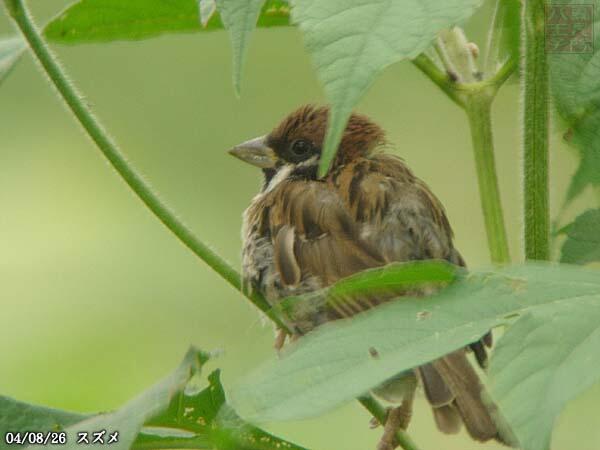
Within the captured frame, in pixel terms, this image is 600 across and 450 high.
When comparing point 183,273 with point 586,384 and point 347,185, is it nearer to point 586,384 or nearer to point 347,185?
point 347,185

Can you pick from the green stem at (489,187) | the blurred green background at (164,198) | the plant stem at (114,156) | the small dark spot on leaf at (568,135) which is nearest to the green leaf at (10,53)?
the plant stem at (114,156)

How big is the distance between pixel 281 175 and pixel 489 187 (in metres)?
1.78

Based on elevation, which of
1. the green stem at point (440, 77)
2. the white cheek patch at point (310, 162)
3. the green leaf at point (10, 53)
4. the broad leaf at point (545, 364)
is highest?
the green leaf at point (10, 53)

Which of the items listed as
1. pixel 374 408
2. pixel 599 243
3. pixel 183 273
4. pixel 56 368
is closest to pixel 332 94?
pixel 599 243

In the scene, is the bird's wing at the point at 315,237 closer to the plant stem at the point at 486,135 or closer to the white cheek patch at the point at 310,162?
the white cheek patch at the point at 310,162

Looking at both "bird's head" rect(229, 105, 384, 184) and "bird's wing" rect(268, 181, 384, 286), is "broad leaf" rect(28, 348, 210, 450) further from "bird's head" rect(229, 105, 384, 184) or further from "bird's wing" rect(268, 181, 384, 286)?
"bird's head" rect(229, 105, 384, 184)

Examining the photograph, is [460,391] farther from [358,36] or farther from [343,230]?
[358,36]

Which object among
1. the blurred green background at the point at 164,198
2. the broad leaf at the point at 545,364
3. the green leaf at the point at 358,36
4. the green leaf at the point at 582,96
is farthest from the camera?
the blurred green background at the point at 164,198

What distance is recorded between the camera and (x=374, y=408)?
2.46 metres

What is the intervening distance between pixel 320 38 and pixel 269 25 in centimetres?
103

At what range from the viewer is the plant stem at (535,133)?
2047 millimetres

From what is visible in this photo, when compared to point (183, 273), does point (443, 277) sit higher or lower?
higher

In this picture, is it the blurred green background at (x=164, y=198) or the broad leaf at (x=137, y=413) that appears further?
the blurred green background at (x=164, y=198)

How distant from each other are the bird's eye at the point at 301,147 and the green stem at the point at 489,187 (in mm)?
1751
